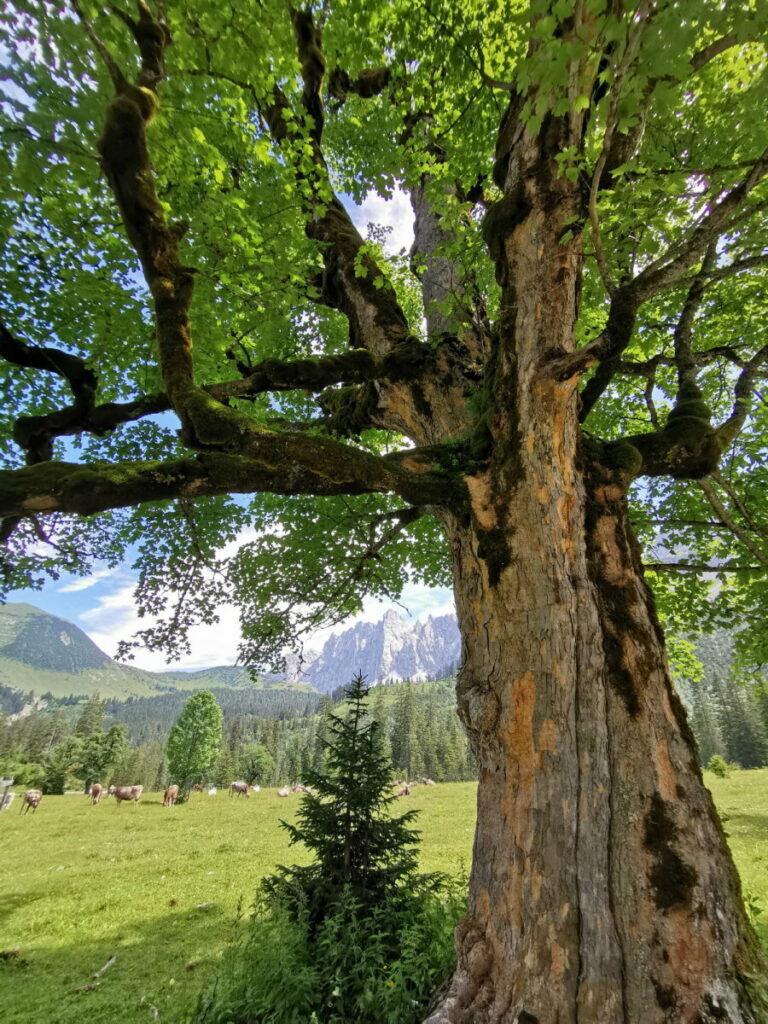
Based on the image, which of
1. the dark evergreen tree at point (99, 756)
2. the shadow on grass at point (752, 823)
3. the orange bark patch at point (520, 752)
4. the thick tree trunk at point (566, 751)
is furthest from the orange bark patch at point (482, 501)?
the dark evergreen tree at point (99, 756)

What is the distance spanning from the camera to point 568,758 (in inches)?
127

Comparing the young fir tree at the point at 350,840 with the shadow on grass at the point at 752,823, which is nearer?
the young fir tree at the point at 350,840

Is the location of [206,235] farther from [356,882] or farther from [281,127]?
[356,882]

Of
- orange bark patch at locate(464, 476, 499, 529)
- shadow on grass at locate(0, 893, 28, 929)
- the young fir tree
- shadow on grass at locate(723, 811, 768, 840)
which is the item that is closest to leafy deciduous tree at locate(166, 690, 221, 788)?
shadow on grass at locate(0, 893, 28, 929)

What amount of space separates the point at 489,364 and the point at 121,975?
9366 mm

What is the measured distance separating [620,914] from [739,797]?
30.0 metres

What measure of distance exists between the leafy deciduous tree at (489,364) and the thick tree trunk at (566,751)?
0.8 inches

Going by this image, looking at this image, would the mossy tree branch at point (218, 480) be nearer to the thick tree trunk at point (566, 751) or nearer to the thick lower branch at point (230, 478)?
the thick lower branch at point (230, 478)

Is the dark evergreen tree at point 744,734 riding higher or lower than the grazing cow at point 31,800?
higher

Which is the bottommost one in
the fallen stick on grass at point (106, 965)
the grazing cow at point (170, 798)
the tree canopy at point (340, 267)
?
the grazing cow at point (170, 798)

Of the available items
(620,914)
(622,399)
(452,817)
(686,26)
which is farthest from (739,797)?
(686,26)

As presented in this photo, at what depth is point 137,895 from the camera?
10.4 m

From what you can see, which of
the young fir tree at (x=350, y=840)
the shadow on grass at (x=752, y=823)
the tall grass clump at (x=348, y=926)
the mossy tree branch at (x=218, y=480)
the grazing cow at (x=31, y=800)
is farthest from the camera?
the grazing cow at (x=31, y=800)

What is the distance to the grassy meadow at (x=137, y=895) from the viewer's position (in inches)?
226
